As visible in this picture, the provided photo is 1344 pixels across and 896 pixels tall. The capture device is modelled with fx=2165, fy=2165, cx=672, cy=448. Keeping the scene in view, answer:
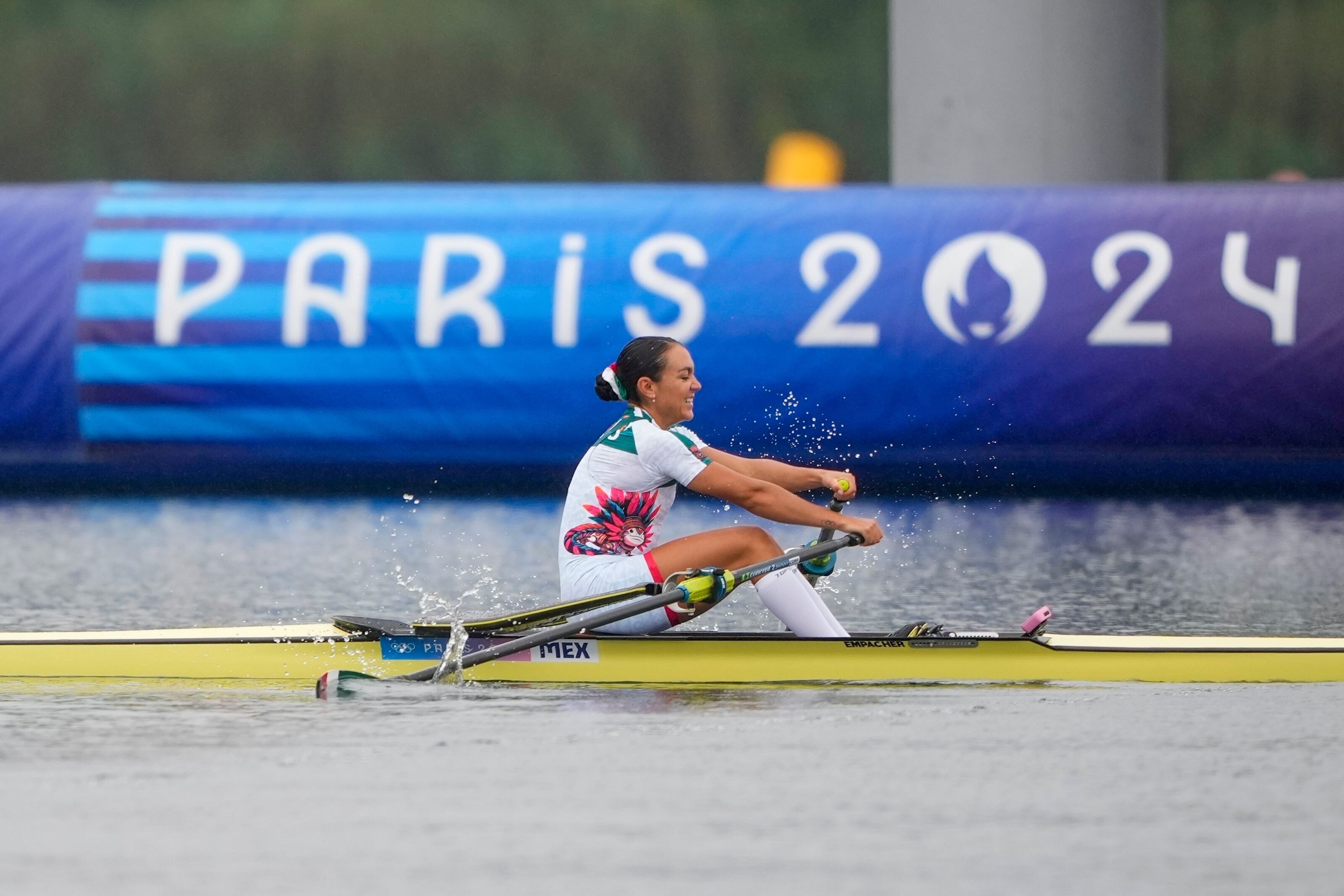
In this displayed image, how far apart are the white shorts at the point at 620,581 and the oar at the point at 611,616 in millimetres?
106

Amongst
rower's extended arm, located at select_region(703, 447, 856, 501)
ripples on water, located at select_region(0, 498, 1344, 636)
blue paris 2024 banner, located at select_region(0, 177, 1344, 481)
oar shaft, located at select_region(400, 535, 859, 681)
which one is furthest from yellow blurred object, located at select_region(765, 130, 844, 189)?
oar shaft, located at select_region(400, 535, 859, 681)

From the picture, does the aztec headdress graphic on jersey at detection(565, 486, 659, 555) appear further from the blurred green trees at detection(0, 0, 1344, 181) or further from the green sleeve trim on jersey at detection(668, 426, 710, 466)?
the blurred green trees at detection(0, 0, 1344, 181)

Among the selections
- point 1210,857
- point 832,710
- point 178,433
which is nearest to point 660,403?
point 832,710

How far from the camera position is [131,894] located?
166 inches

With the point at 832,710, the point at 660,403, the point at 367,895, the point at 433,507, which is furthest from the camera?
the point at 433,507

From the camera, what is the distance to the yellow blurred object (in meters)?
25.7

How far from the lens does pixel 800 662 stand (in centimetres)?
673

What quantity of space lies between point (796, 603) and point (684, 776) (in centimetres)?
168

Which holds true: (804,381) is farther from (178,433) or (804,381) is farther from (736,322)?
(178,433)

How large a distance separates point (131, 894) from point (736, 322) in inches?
340

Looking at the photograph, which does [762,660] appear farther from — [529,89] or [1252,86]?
[1252,86]

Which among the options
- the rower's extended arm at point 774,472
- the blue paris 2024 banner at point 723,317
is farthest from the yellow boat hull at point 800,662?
the blue paris 2024 banner at point 723,317

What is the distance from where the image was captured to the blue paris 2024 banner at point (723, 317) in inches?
490

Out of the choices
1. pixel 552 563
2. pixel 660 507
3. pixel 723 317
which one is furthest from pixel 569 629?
pixel 723 317
